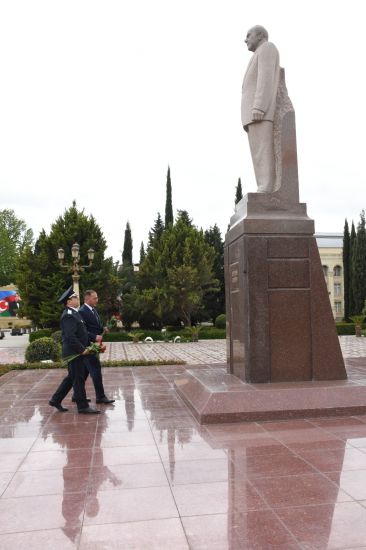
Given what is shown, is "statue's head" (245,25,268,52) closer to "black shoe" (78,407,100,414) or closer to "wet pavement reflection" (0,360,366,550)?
"wet pavement reflection" (0,360,366,550)

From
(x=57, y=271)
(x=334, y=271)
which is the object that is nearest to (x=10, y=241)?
(x=57, y=271)

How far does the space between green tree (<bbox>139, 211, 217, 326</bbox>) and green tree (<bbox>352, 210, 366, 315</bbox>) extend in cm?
1392

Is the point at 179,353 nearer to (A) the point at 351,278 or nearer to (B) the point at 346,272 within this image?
(A) the point at 351,278

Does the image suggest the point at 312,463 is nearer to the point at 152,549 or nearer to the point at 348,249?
the point at 152,549

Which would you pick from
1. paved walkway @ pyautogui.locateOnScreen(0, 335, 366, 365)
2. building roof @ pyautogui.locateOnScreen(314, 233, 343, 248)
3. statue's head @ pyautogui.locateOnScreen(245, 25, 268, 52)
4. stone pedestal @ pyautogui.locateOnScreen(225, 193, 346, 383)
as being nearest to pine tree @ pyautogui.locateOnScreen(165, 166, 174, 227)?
paved walkway @ pyautogui.locateOnScreen(0, 335, 366, 365)

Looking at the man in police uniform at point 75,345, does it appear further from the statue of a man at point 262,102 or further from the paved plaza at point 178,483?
the statue of a man at point 262,102

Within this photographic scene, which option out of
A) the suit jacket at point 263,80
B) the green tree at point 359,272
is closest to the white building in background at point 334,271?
the green tree at point 359,272

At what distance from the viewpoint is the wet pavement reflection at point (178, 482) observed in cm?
321

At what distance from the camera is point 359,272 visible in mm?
43250

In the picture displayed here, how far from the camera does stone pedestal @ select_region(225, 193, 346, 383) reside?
7.20m

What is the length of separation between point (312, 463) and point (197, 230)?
33.3 metres

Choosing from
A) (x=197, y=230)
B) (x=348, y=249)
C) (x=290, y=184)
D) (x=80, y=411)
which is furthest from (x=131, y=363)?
(x=348, y=249)

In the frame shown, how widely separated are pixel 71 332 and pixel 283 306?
3.00 meters

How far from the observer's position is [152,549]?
3014 mm
